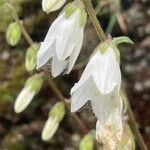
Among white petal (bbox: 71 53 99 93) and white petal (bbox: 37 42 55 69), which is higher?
white petal (bbox: 37 42 55 69)

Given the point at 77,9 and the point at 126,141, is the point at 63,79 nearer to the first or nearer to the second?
the point at 126,141

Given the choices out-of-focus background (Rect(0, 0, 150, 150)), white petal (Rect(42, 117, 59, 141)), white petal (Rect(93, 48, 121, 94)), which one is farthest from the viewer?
out-of-focus background (Rect(0, 0, 150, 150))

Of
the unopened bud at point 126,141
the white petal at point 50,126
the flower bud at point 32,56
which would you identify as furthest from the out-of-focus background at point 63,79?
the unopened bud at point 126,141

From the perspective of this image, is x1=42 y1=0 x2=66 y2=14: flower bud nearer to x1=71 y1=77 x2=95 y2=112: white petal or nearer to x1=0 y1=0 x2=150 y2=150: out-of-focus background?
x1=71 y1=77 x2=95 y2=112: white petal

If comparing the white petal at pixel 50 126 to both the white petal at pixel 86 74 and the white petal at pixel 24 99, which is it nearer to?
the white petal at pixel 24 99

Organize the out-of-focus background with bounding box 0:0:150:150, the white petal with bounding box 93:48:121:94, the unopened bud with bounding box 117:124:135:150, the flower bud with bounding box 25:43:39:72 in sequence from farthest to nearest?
the out-of-focus background with bounding box 0:0:150:150, the flower bud with bounding box 25:43:39:72, the unopened bud with bounding box 117:124:135:150, the white petal with bounding box 93:48:121:94

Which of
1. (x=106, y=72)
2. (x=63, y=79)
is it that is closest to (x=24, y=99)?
(x=63, y=79)

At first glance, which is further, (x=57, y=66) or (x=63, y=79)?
(x=63, y=79)

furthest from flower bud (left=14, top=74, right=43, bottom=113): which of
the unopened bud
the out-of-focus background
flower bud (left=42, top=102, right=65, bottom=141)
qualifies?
the unopened bud
